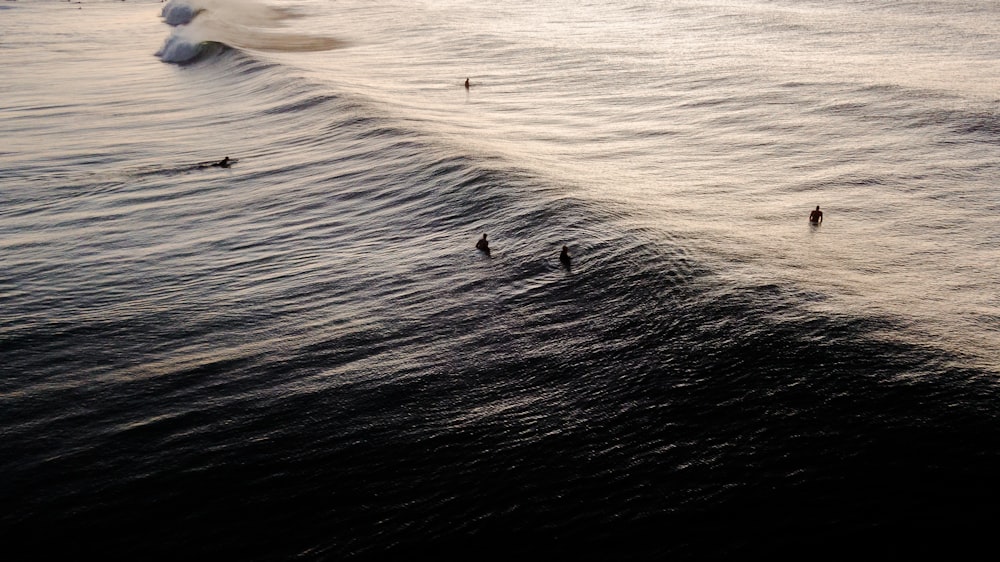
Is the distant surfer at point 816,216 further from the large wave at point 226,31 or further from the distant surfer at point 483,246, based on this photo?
the large wave at point 226,31

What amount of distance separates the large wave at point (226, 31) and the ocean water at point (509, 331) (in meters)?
16.3

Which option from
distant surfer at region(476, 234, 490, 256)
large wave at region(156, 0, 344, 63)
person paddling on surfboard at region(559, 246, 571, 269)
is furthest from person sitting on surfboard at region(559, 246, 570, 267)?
large wave at region(156, 0, 344, 63)

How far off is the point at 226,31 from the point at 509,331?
141 feet

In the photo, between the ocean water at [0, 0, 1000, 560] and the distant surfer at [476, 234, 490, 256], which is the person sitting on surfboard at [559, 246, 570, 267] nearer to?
the ocean water at [0, 0, 1000, 560]

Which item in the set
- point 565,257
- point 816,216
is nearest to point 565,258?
point 565,257

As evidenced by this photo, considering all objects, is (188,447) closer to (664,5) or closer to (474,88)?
(474,88)

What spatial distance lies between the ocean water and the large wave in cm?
1632

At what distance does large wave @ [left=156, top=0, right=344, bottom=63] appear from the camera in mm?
43844

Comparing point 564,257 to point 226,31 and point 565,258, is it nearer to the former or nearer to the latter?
point 565,258

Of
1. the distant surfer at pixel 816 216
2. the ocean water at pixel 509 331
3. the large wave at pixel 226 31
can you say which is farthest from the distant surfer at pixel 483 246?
the large wave at pixel 226 31

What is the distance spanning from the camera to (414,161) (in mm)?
22031

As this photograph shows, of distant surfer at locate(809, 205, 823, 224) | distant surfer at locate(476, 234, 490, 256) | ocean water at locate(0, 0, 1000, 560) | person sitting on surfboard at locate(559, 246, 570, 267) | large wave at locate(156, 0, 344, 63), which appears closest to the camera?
ocean water at locate(0, 0, 1000, 560)

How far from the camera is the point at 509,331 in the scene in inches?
501

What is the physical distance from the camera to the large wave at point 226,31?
144 feet
